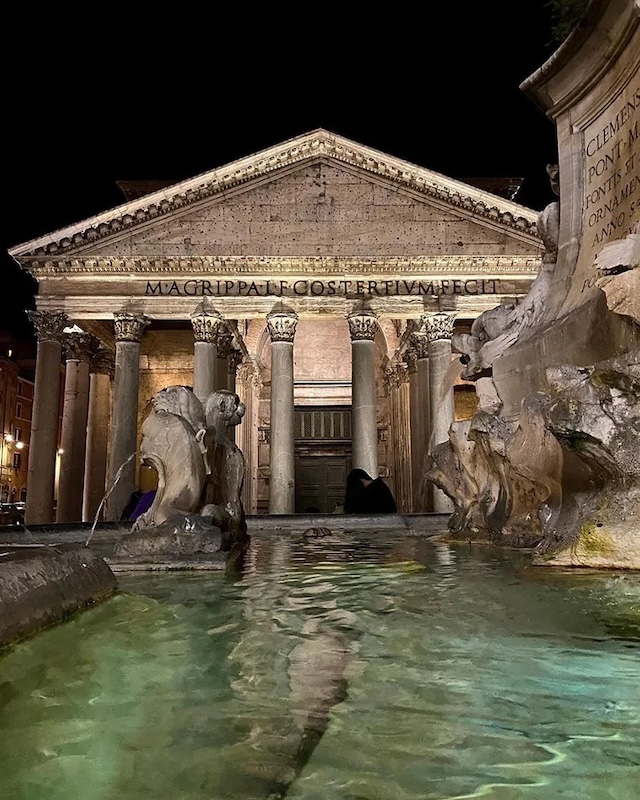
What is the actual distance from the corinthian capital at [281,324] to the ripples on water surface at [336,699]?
47.5ft

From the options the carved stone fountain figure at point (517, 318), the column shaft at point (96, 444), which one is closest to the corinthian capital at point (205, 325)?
the column shaft at point (96, 444)

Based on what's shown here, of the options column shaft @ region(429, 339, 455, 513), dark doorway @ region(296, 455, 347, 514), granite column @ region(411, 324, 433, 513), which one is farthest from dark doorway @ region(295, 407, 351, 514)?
column shaft @ region(429, 339, 455, 513)

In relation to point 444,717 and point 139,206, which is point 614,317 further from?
point 139,206

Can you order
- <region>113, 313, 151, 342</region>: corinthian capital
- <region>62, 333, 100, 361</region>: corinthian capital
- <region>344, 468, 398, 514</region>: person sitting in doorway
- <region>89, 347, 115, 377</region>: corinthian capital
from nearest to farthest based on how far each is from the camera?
1. <region>344, 468, 398, 514</region>: person sitting in doorway
2. <region>113, 313, 151, 342</region>: corinthian capital
3. <region>62, 333, 100, 361</region>: corinthian capital
4. <region>89, 347, 115, 377</region>: corinthian capital

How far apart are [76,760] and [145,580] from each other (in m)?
2.58

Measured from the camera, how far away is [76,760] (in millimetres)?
1273

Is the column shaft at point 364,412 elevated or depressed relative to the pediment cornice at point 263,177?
depressed

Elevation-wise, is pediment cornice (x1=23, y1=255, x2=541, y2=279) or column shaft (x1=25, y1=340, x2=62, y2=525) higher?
pediment cornice (x1=23, y1=255, x2=541, y2=279)

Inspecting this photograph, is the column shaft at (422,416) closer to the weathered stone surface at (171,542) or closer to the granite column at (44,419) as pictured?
the granite column at (44,419)

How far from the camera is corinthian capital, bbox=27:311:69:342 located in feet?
56.8

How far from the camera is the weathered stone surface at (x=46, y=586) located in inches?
86.7

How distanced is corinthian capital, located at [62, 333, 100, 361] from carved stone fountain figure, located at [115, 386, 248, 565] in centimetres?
1558

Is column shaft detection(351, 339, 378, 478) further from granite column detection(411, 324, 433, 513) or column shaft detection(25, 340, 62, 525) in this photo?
column shaft detection(25, 340, 62, 525)

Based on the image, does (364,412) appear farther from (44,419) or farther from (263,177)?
(44,419)
